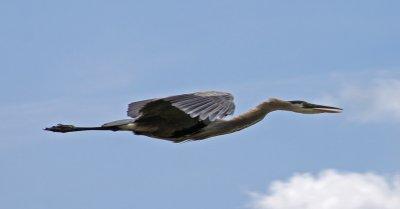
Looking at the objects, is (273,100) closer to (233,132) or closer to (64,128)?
(233,132)

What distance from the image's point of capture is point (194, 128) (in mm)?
18781

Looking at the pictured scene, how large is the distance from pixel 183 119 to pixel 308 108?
320cm

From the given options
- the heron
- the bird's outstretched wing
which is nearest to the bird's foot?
the heron

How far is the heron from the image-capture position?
16891mm

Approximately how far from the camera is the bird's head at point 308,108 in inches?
795

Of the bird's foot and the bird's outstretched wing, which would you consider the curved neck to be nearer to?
the bird's outstretched wing

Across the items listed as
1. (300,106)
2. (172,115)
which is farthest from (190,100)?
(300,106)

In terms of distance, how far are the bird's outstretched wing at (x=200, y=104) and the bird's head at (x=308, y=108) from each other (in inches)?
129

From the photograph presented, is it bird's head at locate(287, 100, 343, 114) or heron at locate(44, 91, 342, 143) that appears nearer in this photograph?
heron at locate(44, 91, 342, 143)

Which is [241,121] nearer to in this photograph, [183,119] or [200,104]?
[183,119]

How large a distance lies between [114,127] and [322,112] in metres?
4.52

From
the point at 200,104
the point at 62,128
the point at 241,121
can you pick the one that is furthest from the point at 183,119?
the point at 62,128

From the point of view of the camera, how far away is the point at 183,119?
18.5m

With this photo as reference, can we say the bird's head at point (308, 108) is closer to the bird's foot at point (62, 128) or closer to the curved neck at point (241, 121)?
the curved neck at point (241, 121)
